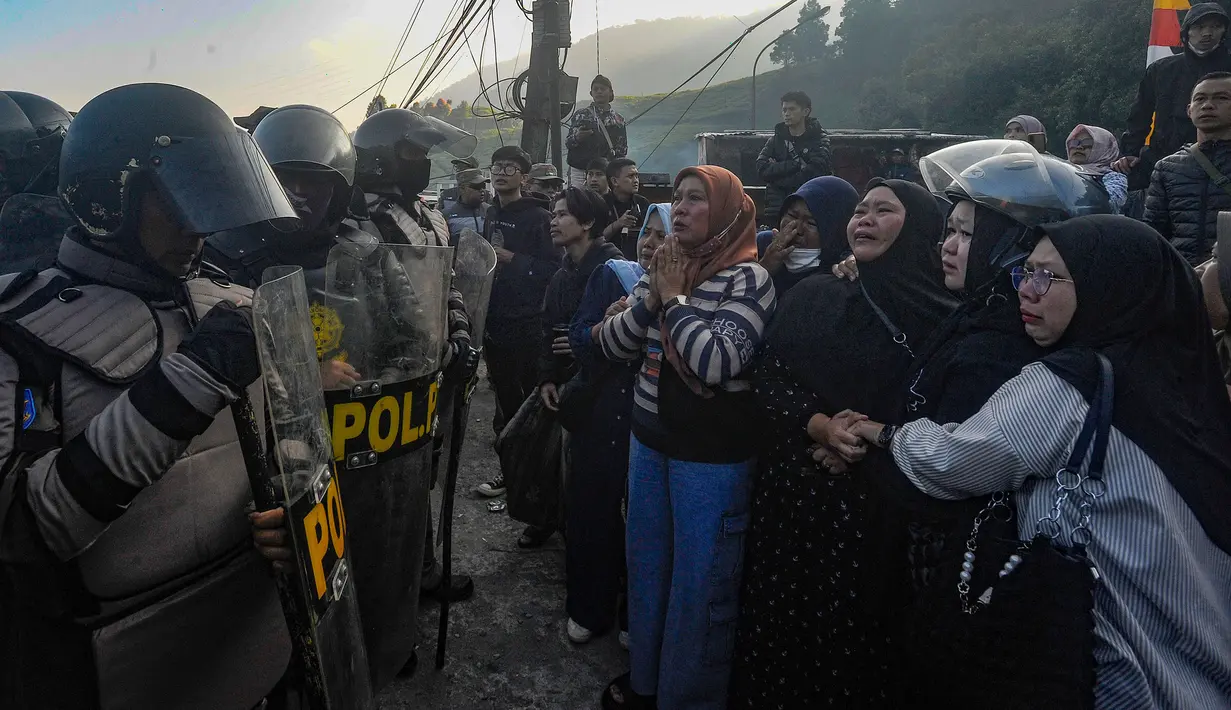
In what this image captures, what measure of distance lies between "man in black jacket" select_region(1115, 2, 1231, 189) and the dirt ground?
5.66 metres

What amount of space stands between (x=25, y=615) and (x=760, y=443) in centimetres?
209

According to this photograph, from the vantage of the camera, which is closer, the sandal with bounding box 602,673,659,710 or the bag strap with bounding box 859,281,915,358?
the bag strap with bounding box 859,281,915,358

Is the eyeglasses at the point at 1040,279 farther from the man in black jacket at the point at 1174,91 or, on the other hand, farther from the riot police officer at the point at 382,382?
the man in black jacket at the point at 1174,91

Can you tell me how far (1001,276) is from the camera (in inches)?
73.9

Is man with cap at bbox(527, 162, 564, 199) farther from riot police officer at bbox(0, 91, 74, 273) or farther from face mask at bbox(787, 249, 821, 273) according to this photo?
face mask at bbox(787, 249, 821, 273)

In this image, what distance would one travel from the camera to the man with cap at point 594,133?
28.8ft

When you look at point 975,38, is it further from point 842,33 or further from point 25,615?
point 25,615

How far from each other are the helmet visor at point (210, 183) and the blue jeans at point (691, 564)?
1.57 m


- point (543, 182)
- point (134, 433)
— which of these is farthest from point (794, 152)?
point (134, 433)

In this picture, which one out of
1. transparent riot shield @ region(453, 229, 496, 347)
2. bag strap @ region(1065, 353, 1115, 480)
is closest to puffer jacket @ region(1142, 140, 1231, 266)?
bag strap @ region(1065, 353, 1115, 480)

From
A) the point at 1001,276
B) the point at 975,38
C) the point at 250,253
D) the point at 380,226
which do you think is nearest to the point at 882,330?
the point at 1001,276

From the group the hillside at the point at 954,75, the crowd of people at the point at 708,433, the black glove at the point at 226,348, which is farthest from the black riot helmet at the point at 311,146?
the hillside at the point at 954,75

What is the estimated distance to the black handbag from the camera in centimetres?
144

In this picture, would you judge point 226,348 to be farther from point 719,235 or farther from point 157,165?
point 719,235
